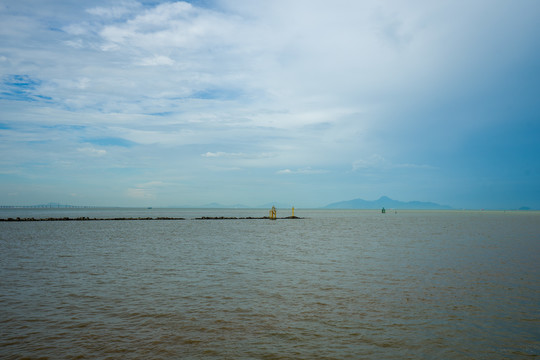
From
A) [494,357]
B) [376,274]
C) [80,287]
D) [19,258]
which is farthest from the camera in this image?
[19,258]

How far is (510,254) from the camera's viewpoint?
3122 cm

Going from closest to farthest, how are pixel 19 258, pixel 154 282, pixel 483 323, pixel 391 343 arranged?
pixel 391 343 → pixel 483 323 → pixel 154 282 → pixel 19 258

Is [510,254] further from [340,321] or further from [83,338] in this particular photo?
[83,338]

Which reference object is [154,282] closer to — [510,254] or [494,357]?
[494,357]

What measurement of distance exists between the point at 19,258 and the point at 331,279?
2614 centimetres

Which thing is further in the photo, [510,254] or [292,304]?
[510,254]

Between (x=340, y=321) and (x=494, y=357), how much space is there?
4843 millimetres

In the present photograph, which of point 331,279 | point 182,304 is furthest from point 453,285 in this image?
point 182,304

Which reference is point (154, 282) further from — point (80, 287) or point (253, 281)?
point (253, 281)

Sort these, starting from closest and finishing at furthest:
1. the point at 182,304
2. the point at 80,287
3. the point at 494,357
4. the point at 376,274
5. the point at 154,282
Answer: the point at 494,357
the point at 182,304
the point at 80,287
the point at 154,282
the point at 376,274

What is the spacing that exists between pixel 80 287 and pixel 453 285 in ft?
64.5

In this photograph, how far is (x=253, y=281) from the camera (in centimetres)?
2050

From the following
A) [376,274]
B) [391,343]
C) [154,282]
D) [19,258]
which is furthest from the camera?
[19,258]

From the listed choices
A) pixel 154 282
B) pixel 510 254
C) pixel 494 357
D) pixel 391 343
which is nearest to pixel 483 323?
pixel 494 357
